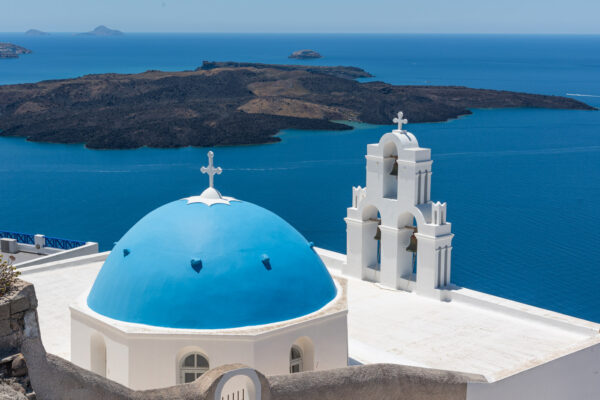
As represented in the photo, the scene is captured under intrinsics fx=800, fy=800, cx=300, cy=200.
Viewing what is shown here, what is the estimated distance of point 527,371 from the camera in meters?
11.9

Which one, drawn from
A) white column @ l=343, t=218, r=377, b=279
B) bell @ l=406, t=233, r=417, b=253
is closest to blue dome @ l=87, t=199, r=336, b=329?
bell @ l=406, t=233, r=417, b=253

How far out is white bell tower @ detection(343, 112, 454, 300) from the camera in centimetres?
1530

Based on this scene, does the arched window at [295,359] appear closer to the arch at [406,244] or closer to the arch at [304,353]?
the arch at [304,353]

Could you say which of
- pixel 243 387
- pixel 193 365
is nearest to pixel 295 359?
pixel 193 365

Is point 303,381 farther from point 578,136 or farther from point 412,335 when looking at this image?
point 578,136

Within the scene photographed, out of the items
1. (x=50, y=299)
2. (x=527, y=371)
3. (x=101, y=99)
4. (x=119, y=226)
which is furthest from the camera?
(x=101, y=99)

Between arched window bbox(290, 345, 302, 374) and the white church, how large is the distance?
0.6 inches

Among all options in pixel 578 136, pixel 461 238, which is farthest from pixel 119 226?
pixel 578 136

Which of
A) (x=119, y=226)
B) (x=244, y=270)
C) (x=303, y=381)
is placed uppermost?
(x=244, y=270)

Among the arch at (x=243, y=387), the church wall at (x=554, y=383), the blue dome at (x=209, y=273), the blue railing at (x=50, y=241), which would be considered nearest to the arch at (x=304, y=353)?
the blue dome at (x=209, y=273)

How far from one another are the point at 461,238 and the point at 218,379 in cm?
2837

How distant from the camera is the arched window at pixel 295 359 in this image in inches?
418

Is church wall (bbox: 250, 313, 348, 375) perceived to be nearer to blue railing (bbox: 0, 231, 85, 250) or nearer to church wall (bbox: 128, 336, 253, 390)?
church wall (bbox: 128, 336, 253, 390)

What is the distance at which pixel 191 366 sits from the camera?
10172 millimetres
